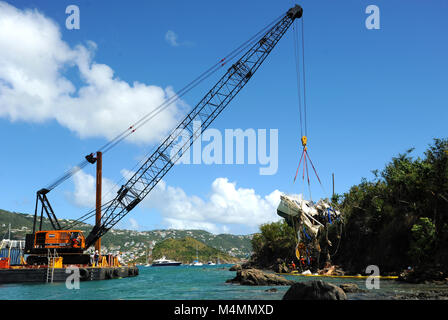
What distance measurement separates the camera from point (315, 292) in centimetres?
1973

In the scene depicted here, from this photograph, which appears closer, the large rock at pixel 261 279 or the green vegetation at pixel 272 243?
the large rock at pixel 261 279

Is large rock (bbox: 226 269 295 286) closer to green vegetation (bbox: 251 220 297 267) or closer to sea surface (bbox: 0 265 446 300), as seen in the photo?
sea surface (bbox: 0 265 446 300)

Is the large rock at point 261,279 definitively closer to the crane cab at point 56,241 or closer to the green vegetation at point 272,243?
the crane cab at point 56,241

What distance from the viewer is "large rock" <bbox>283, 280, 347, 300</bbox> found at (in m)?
19.4

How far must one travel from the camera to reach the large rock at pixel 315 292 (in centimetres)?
1942

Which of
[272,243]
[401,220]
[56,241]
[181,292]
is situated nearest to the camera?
[181,292]

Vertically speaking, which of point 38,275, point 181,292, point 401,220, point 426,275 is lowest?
point 38,275

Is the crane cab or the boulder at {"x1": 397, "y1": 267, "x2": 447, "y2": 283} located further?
the crane cab

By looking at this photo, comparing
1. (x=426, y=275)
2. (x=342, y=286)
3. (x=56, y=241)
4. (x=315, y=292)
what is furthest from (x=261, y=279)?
(x=56, y=241)

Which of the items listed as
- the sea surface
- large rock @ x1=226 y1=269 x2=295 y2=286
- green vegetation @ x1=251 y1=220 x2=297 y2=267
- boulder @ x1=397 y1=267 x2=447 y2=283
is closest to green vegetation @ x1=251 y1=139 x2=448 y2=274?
boulder @ x1=397 y1=267 x2=447 y2=283

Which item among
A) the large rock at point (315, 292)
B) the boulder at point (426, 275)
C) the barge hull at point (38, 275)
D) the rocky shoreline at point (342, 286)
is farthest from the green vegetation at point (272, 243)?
the large rock at point (315, 292)

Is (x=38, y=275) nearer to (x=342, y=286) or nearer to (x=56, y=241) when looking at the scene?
(x=56, y=241)

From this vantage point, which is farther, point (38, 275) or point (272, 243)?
point (272, 243)
